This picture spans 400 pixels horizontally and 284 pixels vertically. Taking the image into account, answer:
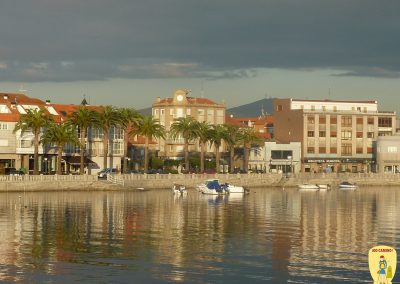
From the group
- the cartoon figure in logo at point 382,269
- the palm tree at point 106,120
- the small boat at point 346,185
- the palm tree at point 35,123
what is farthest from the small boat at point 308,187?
the cartoon figure in logo at point 382,269

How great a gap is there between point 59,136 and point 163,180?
19.2 meters

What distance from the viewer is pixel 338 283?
5297 cm

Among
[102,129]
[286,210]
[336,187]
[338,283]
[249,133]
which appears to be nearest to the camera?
[338,283]

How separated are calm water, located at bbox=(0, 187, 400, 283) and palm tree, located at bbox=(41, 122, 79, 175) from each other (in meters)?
22.6

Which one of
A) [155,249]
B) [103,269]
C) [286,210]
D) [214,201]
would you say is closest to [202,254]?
[155,249]

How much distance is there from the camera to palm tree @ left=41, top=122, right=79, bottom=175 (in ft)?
481

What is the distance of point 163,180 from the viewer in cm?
15462

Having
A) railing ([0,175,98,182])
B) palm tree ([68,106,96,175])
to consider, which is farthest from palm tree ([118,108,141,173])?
railing ([0,175,98,182])

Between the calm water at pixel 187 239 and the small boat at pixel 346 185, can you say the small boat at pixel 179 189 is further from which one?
the small boat at pixel 346 185

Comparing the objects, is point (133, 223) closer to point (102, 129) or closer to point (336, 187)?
point (102, 129)

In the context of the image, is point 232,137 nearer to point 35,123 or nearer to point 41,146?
point 41,146

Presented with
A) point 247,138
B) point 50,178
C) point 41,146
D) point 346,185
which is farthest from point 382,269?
point 247,138

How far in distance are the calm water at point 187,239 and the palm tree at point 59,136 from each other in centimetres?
2262

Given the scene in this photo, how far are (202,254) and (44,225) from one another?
82.5ft
